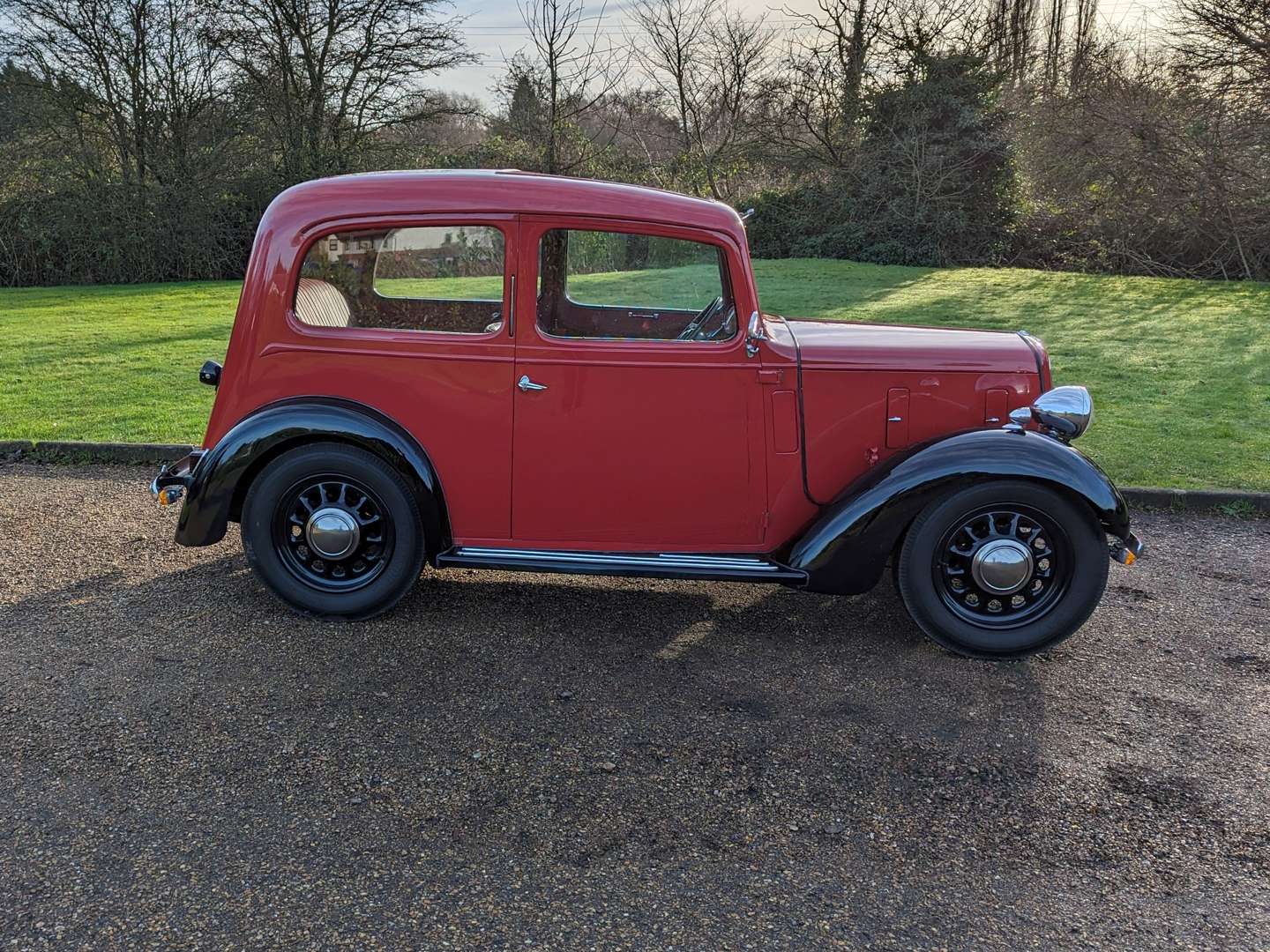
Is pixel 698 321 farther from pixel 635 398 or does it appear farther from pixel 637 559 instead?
pixel 637 559

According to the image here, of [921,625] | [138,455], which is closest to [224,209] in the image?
[138,455]

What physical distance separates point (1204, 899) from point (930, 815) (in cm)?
76

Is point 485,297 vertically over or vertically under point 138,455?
over

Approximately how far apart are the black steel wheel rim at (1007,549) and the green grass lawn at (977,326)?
5.50 ft

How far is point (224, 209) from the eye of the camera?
760 inches

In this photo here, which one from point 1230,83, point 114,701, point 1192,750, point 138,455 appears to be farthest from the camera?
point 1230,83

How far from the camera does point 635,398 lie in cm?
434

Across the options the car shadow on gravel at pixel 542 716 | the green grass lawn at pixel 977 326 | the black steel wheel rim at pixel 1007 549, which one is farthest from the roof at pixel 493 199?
the car shadow on gravel at pixel 542 716

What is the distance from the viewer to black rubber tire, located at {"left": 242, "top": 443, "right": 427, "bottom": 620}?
173 inches

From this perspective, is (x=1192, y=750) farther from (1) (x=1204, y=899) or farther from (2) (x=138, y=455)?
(2) (x=138, y=455)

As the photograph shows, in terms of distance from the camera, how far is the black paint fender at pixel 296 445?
4367mm

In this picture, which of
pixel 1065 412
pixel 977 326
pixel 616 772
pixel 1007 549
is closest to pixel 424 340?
pixel 616 772

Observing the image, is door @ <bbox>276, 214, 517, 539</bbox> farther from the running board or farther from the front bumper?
the front bumper

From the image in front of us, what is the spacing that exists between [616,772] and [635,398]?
1659mm
